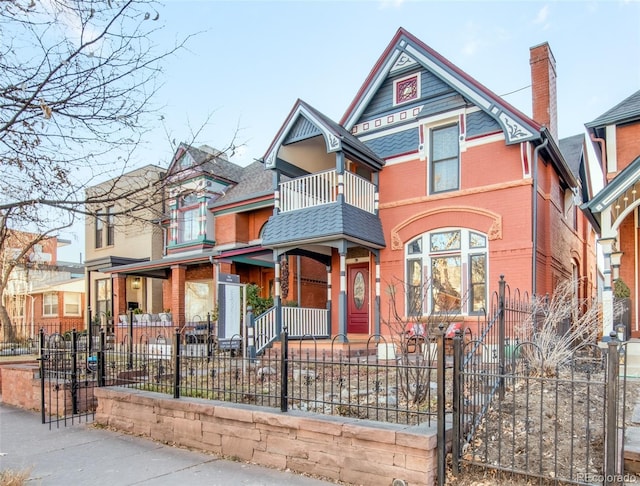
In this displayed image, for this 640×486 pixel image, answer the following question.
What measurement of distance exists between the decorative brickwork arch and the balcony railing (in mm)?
1116

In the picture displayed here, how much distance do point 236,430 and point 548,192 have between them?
1025 centimetres

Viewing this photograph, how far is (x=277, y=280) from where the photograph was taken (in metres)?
13.9

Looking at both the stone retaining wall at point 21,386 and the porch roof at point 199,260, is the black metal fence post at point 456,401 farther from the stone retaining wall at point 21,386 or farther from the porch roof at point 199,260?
the porch roof at point 199,260

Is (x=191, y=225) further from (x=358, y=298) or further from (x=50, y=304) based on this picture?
(x=50, y=304)

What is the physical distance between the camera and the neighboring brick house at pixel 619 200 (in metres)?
10.0

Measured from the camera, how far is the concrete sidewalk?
518 cm

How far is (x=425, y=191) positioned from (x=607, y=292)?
196 inches

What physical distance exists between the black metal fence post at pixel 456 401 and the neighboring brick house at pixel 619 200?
20.2ft

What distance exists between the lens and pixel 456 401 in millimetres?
4805

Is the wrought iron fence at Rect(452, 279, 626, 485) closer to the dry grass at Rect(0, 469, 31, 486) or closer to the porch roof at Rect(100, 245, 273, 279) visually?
the dry grass at Rect(0, 469, 31, 486)

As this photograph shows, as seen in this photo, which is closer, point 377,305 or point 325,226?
point 325,226

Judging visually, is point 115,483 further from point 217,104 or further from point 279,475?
point 217,104

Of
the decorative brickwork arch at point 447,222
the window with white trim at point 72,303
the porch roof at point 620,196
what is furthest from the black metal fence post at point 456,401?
the window with white trim at point 72,303

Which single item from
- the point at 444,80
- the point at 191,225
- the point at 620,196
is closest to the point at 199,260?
the point at 191,225
